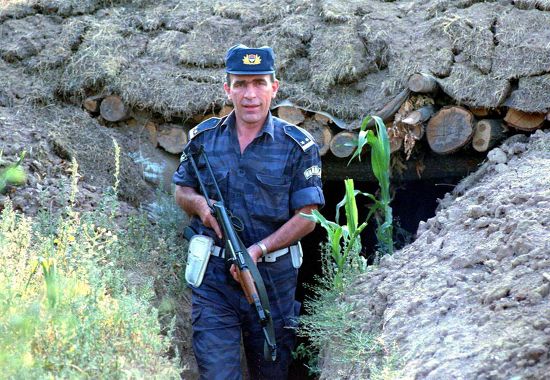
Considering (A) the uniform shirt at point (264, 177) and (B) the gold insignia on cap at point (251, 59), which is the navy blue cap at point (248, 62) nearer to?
(B) the gold insignia on cap at point (251, 59)

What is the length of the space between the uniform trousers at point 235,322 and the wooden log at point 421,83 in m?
1.94

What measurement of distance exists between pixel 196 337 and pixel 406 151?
2.36 m

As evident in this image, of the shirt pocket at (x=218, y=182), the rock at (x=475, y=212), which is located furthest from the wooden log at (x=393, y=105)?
the shirt pocket at (x=218, y=182)

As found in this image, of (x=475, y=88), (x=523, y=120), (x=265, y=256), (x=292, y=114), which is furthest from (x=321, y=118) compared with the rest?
(x=265, y=256)

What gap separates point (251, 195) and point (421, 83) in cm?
200

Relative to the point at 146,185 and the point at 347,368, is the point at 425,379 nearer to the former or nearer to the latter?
the point at 347,368

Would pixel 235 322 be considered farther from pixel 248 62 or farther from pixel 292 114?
pixel 292 114

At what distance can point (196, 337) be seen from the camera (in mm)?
5340

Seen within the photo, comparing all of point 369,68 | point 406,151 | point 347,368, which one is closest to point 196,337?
point 347,368

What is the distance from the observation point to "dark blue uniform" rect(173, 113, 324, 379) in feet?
17.4

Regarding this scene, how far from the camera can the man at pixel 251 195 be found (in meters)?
5.27

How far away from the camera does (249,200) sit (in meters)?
5.34

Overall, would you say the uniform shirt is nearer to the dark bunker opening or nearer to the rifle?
the rifle

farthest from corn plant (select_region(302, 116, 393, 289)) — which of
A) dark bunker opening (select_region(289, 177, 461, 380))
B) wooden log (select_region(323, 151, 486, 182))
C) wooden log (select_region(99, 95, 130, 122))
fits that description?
wooden log (select_region(99, 95, 130, 122))
